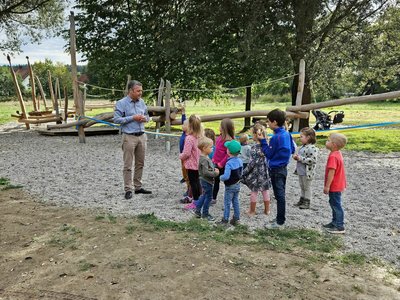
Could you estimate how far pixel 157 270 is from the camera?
348 cm

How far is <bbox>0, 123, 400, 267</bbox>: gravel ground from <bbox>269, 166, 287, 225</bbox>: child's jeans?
7.2 inches

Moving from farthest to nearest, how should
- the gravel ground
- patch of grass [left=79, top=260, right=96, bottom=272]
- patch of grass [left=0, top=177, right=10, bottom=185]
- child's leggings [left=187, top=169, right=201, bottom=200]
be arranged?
patch of grass [left=0, top=177, right=10, bottom=185] → child's leggings [left=187, top=169, right=201, bottom=200] → the gravel ground → patch of grass [left=79, top=260, right=96, bottom=272]

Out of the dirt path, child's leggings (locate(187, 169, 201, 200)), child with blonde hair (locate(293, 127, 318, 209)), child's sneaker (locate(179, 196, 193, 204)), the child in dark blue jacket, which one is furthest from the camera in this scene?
child's sneaker (locate(179, 196, 193, 204))

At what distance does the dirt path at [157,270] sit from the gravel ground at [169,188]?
0.74 metres

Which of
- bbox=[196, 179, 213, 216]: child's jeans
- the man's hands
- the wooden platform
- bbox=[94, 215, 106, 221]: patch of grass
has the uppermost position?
the man's hands

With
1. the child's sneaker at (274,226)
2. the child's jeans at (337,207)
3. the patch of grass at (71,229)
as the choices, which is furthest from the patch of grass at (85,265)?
the child's jeans at (337,207)

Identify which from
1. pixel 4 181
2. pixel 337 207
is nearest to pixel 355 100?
pixel 337 207

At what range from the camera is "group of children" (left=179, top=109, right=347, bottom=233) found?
4.46 metres

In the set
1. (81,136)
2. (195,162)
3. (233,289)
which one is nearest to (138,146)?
(195,162)

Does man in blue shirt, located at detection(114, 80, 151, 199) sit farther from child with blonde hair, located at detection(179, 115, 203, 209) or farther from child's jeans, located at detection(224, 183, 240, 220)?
child's jeans, located at detection(224, 183, 240, 220)

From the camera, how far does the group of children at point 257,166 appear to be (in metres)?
4.46

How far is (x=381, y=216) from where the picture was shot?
5125 mm

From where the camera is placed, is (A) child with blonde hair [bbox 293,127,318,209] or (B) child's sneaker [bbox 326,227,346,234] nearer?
(B) child's sneaker [bbox 326,227,346,234]

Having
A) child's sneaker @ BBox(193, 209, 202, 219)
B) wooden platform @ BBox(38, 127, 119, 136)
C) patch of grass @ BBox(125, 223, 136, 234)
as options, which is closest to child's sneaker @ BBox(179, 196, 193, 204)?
child's sneaker @ BBox(193, 209, 202, 219)
